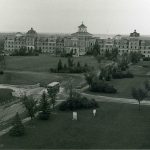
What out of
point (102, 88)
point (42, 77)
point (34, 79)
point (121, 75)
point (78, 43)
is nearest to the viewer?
point (102, 88)

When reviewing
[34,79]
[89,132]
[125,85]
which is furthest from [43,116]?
[125,85]

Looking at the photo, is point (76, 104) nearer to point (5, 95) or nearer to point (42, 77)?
point (5, 95)

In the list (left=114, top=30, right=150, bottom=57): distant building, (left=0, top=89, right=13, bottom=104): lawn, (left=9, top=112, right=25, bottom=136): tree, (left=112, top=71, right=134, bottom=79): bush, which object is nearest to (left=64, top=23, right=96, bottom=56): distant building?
(left=114, top=30, right=150, bottom=57): distant building

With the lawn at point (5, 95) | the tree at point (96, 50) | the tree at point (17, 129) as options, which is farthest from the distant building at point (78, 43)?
the tree at point (17, 129)

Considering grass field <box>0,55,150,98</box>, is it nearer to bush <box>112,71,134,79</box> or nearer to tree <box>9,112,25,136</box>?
bush <box>112,71,134,79</box>

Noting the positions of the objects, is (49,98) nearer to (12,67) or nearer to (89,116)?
(89,116)
